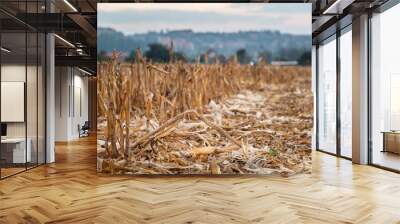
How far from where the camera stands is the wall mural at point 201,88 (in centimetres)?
621

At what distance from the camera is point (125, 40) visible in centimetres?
622

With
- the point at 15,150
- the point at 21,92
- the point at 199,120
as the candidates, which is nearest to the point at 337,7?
the point at 199,120

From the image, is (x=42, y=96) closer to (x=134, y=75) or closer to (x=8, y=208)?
(x=134, y=75)

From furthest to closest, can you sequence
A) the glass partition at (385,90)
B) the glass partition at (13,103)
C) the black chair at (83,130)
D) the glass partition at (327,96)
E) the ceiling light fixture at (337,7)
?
the black chair at (83,130) < the glass partition at (327,96) < the glass partition at (385,90) < the ceiling light fixture at (337,7) < the glass partition at (13,103)

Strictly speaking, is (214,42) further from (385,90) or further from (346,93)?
(346,93)

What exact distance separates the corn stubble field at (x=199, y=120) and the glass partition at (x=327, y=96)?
11.4 ft

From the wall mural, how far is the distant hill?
0.02 metres

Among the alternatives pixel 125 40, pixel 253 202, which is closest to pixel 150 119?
pixel 125 40

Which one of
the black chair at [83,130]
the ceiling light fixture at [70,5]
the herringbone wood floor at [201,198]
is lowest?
the herringbone wood floor at [201,198]

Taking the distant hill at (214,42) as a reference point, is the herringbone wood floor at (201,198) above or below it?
below

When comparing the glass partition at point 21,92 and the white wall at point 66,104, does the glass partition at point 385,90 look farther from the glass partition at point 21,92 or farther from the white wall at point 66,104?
the white wall at point 66,104

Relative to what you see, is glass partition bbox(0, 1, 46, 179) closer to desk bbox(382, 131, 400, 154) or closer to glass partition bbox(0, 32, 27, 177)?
glass partition bbox(0, 32, 27, 177)

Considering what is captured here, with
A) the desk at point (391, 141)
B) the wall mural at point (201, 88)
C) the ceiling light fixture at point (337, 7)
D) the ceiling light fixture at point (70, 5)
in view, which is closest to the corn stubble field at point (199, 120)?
the wall mural at point (201, 88)

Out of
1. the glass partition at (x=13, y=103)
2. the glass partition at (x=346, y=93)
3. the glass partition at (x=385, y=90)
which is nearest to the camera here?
the glass partition at (x=13, y=103)
